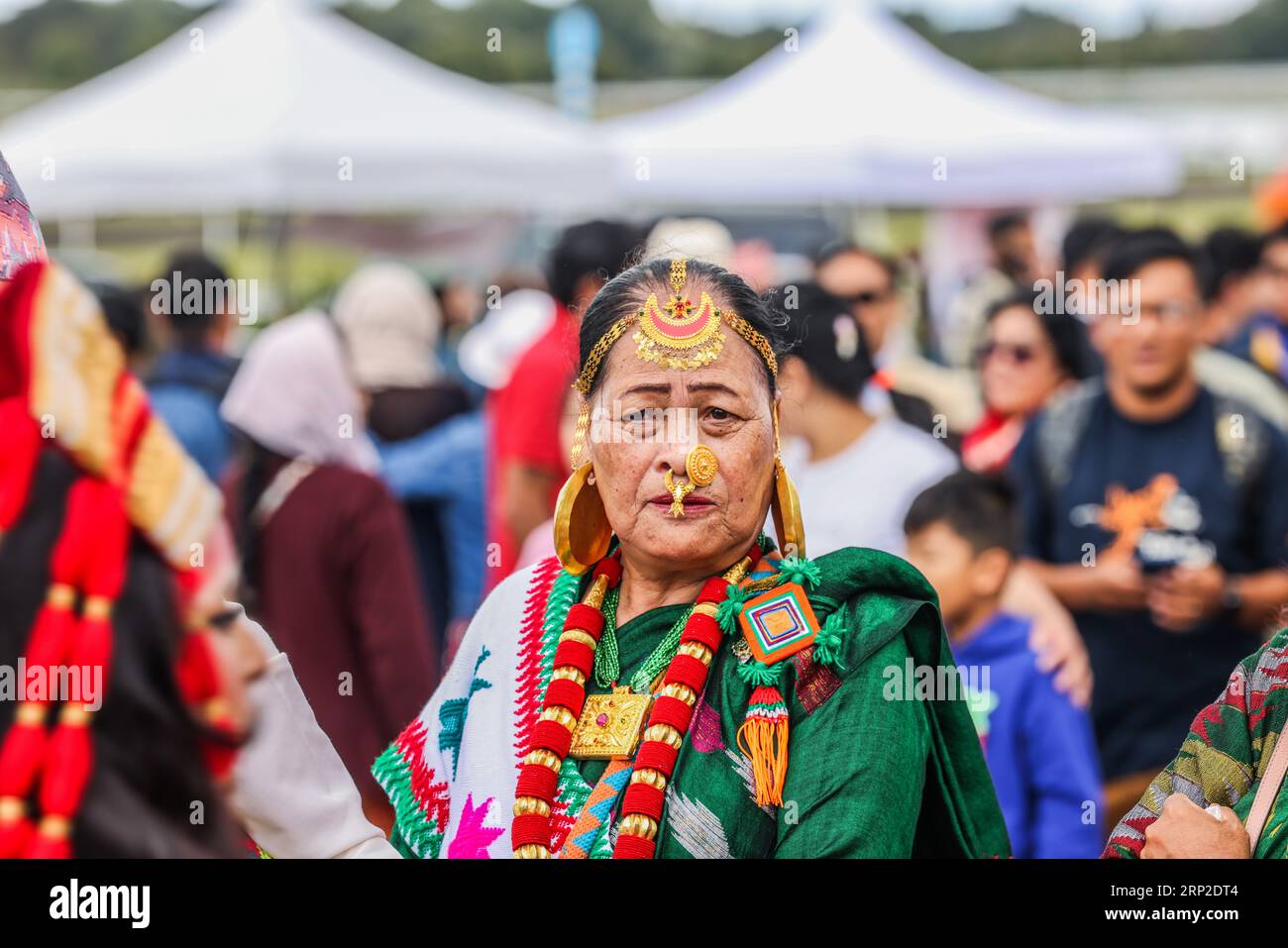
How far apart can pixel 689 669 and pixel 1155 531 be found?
2.92 meters

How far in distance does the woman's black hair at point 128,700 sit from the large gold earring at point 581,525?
95 cm

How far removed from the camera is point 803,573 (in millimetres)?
2316

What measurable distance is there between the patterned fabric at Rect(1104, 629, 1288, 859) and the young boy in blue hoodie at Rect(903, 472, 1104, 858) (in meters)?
1.38

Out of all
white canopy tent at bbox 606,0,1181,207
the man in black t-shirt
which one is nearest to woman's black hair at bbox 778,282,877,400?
the man in black t-shirt

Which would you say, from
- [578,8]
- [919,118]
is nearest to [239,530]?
[919,118]

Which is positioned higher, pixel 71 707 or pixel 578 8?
pixel 578 8

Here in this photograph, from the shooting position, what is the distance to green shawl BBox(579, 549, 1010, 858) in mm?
2139

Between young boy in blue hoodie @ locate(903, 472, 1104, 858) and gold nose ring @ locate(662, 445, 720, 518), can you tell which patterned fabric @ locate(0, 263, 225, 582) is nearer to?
gold nose ring @ locate(662, 445, 720, 518)

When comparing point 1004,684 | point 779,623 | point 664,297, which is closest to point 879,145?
point 1004,684

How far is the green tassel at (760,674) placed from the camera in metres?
2.23

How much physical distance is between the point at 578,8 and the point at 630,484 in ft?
41.4

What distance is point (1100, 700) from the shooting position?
4758 mm

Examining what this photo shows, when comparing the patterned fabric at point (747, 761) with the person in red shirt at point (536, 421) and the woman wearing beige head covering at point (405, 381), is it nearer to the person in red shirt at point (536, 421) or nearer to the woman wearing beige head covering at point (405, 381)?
the person in red shirt at point (536, 421)
